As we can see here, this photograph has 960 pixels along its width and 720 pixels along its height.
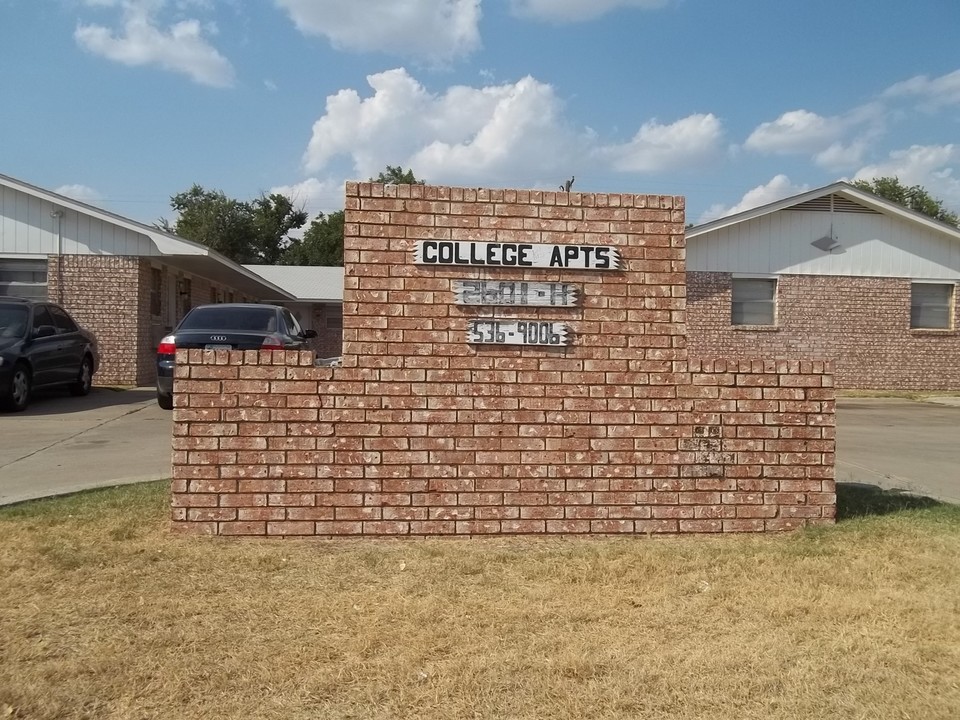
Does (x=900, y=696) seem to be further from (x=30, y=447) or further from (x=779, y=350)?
(x=779, y=350)

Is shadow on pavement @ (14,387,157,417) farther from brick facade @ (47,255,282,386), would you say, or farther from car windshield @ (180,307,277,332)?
car windshield @ (180,307,277,332)

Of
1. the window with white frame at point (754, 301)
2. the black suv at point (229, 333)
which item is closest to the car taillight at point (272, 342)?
the black suv at point (229, 333)

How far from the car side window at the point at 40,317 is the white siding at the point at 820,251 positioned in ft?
44.1

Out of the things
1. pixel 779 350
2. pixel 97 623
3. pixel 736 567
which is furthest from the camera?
pixel 779 350

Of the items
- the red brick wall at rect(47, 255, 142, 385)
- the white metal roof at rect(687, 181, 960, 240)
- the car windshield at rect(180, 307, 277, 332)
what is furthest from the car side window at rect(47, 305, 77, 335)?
the white metal roof at rect(687, 181, 960, 240)

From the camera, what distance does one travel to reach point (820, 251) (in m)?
19.8

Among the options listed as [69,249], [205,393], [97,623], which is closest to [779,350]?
[69,249]

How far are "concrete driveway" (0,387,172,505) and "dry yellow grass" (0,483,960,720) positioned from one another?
4.60 ft

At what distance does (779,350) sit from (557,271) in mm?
15684

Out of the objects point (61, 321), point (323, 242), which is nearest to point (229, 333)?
point (61, 321)

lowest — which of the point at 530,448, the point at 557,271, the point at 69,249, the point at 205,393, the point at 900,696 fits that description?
the point at 900,696

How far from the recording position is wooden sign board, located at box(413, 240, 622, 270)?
17.7 feet

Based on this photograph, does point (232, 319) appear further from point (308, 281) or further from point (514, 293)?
point (308, 281)

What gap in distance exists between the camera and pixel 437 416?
5.38 m
